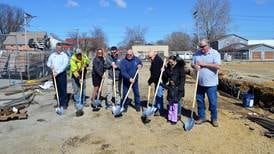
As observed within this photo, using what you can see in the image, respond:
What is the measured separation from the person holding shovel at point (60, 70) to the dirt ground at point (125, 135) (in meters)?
1.09

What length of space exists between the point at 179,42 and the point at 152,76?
4612 inches

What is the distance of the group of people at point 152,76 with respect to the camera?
9359mm

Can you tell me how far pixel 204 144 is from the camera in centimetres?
823

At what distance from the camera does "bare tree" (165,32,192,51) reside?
411 feet

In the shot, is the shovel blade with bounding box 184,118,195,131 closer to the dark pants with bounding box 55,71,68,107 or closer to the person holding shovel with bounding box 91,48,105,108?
the person holding shovel with bounding box 91,48,105,108

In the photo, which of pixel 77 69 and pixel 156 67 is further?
pixel 77 69

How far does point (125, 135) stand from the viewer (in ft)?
29.5

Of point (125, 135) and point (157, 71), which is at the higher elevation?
point (157, 71)

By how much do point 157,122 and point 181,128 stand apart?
79cm

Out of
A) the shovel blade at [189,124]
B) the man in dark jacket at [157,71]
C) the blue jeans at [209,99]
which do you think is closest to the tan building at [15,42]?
the man in dark jacket at [157,71]

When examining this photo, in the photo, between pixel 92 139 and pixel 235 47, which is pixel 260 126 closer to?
pixel 92 139

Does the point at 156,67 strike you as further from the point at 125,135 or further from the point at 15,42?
the point at 15,42

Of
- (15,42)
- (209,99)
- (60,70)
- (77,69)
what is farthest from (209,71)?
(15,42)

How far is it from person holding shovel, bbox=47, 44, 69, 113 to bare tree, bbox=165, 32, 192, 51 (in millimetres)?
112735
